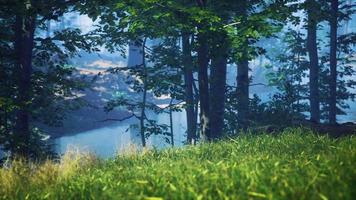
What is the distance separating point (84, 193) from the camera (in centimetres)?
582

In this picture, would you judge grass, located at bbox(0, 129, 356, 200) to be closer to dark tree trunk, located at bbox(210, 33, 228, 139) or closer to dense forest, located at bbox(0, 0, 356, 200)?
dense forest, located at bbox(0, 0, 356, 200)

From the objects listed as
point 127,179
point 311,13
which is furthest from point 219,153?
point 311,13

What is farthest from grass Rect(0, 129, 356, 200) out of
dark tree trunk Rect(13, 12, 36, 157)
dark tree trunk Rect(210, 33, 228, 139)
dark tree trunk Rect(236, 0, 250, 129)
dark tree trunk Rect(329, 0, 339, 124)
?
dark tree trunk Rect(329, 0, 339, 124)

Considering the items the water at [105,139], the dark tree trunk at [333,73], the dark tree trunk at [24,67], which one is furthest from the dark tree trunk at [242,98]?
the dark tree trunk at [24,67]

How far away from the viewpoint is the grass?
4461 mm

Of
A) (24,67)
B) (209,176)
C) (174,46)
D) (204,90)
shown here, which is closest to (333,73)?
(174,46)

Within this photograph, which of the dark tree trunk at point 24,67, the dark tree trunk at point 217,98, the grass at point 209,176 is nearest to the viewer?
the grass at point 209,176

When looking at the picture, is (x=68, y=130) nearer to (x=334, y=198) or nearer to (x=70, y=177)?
(x=70, y=177)

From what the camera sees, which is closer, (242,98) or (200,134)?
(200,134)

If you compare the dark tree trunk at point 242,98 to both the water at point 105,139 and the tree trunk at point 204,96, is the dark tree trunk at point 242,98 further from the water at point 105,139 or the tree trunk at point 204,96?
the water at point 105,139

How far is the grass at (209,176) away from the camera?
14.6 ft

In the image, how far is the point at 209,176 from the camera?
5492 millimetres

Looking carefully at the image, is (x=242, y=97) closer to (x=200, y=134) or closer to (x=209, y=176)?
(x=200, y=134)

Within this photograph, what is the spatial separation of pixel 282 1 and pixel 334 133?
413cm
